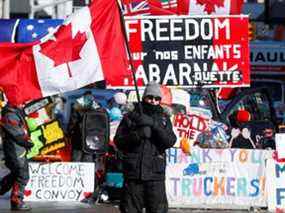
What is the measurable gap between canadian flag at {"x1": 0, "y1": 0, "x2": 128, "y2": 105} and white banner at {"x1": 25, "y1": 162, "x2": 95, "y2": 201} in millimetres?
1592

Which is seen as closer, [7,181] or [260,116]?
[7,181]

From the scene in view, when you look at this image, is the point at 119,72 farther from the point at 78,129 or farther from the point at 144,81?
the point at 78,129

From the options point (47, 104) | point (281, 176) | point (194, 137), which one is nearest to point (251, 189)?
point (281, 176)

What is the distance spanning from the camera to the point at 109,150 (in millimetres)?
13617

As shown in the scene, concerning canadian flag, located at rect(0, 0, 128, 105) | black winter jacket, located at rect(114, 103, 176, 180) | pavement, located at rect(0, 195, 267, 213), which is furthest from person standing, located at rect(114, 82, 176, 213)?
pavement, located at rect(0, 195, 267, 213)

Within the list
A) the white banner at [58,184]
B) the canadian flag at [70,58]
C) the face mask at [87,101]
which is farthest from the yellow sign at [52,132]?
the canadian flag at [70,58]

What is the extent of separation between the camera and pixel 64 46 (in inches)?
472

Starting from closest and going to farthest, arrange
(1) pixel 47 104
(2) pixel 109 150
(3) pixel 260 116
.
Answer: (2) pixel 109 150
(1) pixel 47 104
(3) pixel 260 116

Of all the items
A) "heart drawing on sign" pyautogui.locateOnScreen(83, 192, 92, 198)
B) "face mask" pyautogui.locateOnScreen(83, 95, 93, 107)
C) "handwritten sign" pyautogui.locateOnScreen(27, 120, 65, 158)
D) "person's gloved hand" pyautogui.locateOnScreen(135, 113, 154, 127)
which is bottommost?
"heart drawing on sign" pyautogui.locateOnScreen(83, 192, 92, 198)

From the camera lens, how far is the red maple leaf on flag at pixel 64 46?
1198 cm

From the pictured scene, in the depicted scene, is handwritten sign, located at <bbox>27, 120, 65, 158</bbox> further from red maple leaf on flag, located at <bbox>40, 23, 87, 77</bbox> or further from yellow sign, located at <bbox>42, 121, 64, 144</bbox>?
red maple leaf on flag, located at <bbox>40, 23, 87, 77</bbox>

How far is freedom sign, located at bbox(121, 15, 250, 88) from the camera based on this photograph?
13234mm

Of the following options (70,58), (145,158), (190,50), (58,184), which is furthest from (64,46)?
Result: (145,158)

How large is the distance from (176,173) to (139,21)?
7.08 ft
